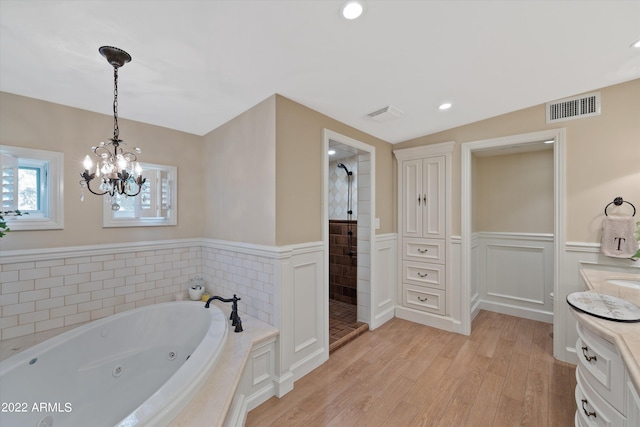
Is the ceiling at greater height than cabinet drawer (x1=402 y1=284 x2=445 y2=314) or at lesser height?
greater

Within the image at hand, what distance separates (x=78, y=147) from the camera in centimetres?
223

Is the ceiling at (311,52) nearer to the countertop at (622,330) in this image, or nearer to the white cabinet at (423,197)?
the white cabinet at (423,197)

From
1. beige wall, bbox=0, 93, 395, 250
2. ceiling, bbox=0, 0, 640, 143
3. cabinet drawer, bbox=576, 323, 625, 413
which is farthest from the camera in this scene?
beige wall, bbox=0, 93, 395, 250

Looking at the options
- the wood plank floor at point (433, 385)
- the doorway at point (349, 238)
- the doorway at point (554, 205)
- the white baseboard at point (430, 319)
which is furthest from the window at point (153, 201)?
the doorway at point (554, 205)

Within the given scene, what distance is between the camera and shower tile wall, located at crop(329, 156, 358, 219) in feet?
13.2

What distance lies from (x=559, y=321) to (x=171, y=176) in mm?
4234

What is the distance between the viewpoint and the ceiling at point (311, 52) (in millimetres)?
1332

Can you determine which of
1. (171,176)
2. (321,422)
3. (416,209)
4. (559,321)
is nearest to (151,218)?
→ (171,176)

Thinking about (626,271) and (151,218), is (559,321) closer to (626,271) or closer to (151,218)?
(626,271)

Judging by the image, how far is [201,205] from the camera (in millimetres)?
3059

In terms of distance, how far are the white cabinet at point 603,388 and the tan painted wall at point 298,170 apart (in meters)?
1.87

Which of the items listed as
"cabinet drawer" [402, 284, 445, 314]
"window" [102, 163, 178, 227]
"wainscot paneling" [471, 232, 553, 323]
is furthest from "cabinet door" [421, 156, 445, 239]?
"window" [102, 163, 178, 227]

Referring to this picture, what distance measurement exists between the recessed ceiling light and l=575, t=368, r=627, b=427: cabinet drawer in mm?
2126

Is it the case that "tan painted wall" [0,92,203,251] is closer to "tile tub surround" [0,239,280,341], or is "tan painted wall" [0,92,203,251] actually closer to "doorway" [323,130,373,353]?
"tile tub surround" [0,239,280,341]
